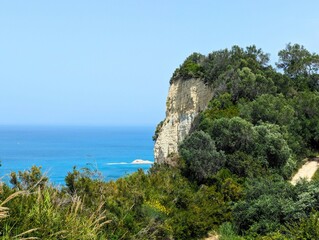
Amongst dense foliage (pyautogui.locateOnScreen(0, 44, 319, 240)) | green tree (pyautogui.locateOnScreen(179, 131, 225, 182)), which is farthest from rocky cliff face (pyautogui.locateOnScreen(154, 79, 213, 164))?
green tree (pyautogui.locateOnScreen(179, 131, 225, 182))

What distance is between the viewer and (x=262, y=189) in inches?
774

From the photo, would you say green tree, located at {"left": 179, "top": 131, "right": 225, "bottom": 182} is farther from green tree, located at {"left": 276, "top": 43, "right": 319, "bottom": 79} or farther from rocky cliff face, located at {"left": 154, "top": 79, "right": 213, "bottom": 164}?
green tree, located at {"left": 276, "top": 43, "right": 319, "bottom": 79}

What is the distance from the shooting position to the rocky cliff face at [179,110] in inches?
1714

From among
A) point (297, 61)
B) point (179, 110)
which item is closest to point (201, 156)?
point (179, 110)

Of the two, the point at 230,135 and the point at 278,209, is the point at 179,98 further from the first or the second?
the point at 278,209

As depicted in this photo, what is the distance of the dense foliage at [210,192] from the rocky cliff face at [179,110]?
6.55 metres

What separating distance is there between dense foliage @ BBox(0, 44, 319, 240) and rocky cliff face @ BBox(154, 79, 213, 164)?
21.5 ft

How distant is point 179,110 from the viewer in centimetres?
4584

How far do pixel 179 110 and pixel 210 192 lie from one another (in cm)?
2505

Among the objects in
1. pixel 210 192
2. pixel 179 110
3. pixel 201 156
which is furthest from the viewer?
pixel 179 110

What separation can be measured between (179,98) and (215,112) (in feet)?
41.0

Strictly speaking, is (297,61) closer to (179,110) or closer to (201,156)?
(179,110)

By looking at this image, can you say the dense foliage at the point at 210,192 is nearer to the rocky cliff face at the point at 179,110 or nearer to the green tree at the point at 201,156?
the green tree at the point at 201,156

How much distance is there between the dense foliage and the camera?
1017 centimetres
